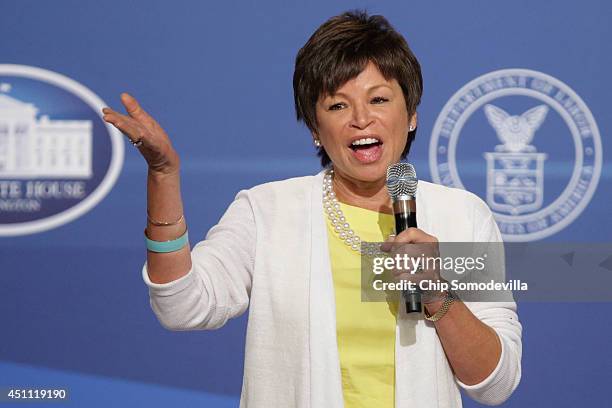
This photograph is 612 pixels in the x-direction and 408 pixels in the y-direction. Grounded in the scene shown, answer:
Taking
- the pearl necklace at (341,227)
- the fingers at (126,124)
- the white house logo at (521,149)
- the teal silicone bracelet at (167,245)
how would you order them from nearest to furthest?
the fingers at (126,124) → the teal silicone bracelet at (167,245) → the pearl necklace at (341,227) → the white house logo at (521,149)

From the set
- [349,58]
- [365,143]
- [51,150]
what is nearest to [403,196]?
[365,143]

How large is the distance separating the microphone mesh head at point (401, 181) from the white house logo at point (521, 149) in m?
1.03

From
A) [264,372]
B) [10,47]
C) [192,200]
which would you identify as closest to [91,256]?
[192,200]

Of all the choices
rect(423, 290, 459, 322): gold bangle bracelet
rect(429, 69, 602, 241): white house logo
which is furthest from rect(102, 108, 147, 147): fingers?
rect(429, 69, 602, 241): white house logo

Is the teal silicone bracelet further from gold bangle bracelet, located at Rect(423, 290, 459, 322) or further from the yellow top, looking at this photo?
gold bangle bracelet, located at Rect(423, 290, 459, 322)

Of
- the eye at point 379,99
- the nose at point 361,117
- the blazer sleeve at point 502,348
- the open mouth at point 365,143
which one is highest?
the eye at point 379,99

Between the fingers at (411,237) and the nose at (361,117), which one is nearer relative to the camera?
the fingers at (411,237)

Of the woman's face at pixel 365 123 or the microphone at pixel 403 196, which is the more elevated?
the woman's face at pixel 365 123

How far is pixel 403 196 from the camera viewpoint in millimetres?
1240

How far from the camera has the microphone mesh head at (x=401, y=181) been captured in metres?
1.25

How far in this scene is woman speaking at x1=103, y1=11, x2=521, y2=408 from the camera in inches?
48.2

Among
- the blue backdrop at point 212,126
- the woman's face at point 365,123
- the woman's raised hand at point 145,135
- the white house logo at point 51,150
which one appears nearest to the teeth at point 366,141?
the woman's face at point 365,123

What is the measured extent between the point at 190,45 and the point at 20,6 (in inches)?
20.0

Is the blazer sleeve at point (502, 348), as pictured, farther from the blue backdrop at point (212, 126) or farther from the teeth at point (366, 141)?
the blue backdrop at point (212, 126)
